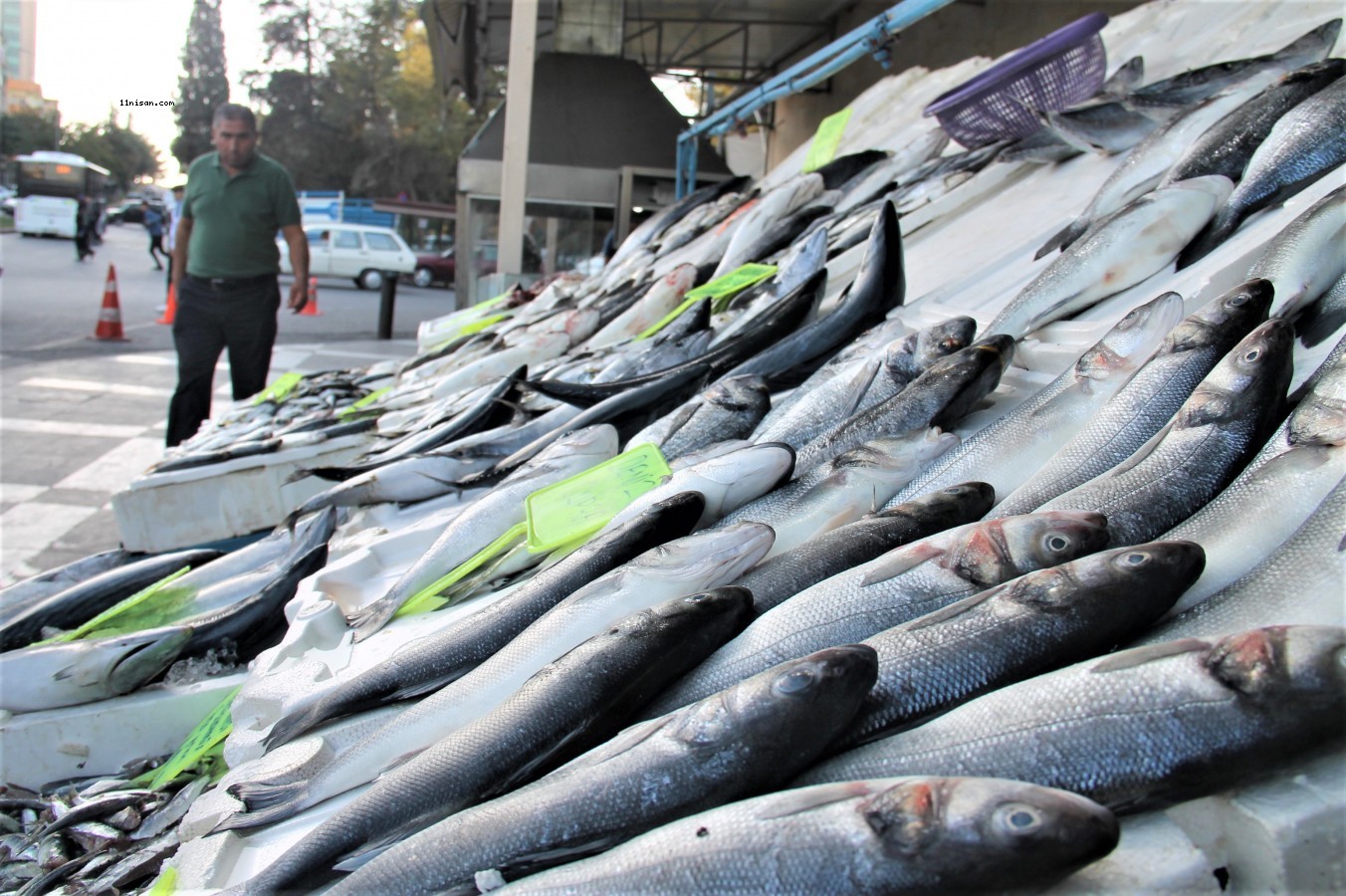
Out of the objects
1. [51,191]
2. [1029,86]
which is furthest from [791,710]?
[51,191]

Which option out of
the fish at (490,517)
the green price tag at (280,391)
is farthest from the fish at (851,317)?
the green price tag at (280,391)

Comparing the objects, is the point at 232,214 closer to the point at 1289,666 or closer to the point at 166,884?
the point at 166,884

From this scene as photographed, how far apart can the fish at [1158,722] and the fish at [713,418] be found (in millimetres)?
1592

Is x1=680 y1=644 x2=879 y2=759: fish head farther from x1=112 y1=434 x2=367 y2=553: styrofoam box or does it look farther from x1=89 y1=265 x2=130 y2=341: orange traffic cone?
x1=89 y1=265 x2=130 y2=341: orange traffic cone

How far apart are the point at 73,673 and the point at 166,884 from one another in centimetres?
109

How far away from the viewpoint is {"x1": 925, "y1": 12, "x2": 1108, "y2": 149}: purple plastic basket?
4.10m

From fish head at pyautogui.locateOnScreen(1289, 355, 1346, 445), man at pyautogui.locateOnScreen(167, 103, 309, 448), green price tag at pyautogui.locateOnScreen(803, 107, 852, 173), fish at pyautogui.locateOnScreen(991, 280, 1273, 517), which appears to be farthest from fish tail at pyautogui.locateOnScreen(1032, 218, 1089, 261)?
man at pyautogui.locateOnScreen(167, 103, 309, 448)

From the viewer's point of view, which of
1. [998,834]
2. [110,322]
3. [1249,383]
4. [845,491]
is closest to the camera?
[998,834]

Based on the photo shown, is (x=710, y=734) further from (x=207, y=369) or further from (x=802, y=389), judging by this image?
(x=207, y=369)

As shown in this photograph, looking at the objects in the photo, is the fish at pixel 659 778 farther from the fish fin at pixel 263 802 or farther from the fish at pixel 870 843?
the fish fin at pixel 263 802

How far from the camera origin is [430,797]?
4.84 ft

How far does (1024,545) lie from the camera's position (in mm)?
1486

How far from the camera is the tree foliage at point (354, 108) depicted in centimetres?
4334

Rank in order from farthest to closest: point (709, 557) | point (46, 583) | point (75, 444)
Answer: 1. point (75, 444)
2. point (46, 583)
3. point (709, 557)
